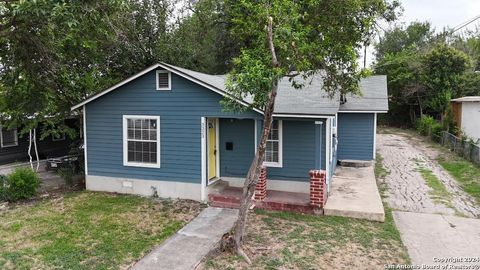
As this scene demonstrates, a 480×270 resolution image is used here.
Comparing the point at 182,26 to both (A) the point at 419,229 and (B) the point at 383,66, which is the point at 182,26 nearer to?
(A) the point at 419,229

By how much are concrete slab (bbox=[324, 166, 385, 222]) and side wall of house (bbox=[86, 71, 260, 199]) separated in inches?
120

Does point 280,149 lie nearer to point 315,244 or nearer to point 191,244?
point 315,244

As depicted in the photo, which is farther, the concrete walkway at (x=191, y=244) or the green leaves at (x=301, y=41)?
the concrete walkway at (x=191, y=244)

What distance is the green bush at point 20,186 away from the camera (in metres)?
9.79

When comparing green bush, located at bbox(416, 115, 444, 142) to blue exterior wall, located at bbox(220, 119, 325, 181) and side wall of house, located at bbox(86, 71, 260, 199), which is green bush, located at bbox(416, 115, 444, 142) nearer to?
blue exterior wall, located at bbox(220, 119, 325, 181)

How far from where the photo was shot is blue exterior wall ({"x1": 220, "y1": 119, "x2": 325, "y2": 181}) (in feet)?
31.9

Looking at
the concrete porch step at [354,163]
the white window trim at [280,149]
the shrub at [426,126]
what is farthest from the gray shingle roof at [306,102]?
the shrub at [426,126]

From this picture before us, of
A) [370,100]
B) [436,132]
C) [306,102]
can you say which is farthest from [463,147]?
[306,102]

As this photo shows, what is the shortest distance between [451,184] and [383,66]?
2387 centimetres

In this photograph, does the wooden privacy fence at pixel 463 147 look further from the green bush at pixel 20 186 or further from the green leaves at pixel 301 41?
the green bush at pixel 20 186

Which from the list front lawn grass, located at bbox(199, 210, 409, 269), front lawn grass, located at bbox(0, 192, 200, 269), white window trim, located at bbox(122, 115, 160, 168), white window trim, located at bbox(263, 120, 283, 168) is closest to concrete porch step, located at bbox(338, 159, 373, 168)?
white window trim, located at bbox(263, 120, 283, 168)

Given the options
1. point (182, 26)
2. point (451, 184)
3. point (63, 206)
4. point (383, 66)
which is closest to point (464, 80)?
point (383, 66)

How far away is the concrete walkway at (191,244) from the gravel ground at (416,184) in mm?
4727

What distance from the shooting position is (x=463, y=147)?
1662 cm
